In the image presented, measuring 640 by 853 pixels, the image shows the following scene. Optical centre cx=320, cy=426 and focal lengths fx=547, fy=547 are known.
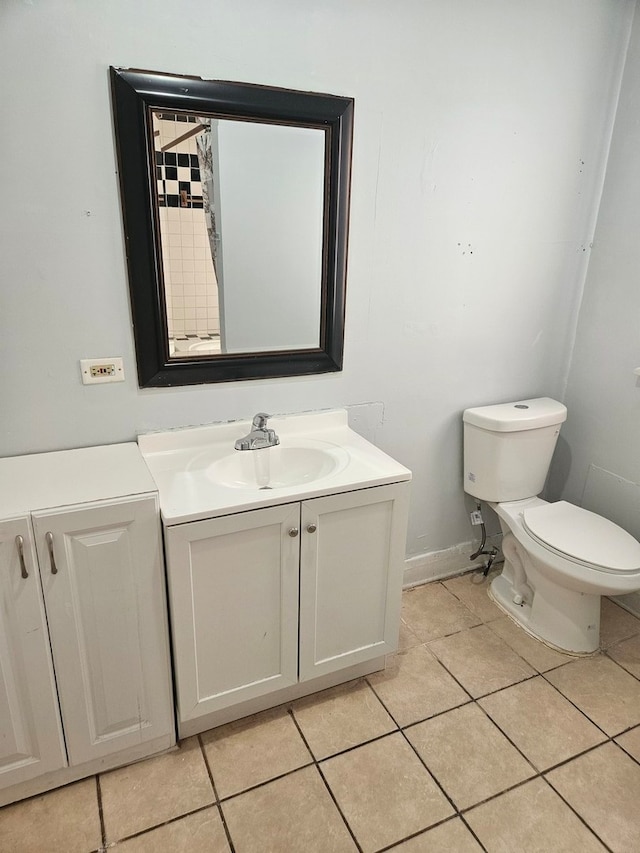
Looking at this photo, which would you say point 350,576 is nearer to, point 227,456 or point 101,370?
point 227,456

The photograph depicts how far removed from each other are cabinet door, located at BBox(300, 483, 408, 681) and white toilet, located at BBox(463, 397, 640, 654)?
64 centimetres

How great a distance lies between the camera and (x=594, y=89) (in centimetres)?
207

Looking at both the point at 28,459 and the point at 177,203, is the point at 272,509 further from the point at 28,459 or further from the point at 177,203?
the point at 177,203

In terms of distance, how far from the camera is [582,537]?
A: 6.59 feet

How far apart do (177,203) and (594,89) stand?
1.66 meters

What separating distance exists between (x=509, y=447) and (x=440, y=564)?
2.12ft

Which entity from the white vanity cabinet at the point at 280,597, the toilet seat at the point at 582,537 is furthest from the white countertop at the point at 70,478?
the toilet seat at the point at 582,537

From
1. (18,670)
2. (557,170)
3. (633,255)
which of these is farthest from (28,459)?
(633,255)

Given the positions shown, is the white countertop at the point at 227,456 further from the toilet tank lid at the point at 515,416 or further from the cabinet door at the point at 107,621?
the toilet tank lid at the point at 515,416

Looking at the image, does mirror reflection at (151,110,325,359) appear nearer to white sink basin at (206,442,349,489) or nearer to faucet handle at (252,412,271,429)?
faucet handle at (252,412,271,429)

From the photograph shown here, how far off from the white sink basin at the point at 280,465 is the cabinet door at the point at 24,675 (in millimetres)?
586

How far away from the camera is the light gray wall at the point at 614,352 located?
2113 mm

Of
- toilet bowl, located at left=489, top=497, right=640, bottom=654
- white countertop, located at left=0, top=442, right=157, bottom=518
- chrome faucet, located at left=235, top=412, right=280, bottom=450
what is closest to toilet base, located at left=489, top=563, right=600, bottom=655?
toilet bowl, located at left=489, top=497, right=640, bottom=654

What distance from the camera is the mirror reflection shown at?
155cm
